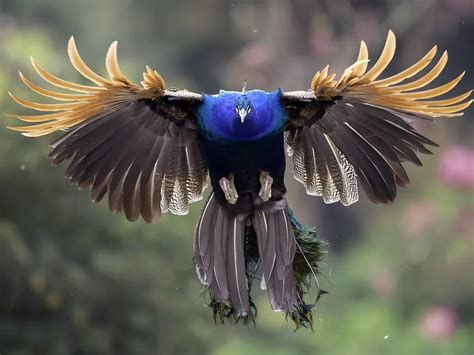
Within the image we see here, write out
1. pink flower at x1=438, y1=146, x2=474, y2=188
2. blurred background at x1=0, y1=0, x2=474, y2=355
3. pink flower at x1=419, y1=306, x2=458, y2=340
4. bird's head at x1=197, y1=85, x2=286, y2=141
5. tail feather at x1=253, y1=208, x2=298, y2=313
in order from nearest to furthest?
bird's head at x1=197, y1=85, x2=286, y2=141 → tail feather at x1=253, y1=208, x2=298, y2=313 → blurred background at x1=0, y1=0, x2=474, y2=355 → pink flower at x1=419, y1=306, x2=458, y2=340 → pink flower at x1=438, y1=146, x2=474, y2=188

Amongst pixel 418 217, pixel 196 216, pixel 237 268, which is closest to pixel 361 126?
pixel 237 268

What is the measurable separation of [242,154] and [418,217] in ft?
12.8

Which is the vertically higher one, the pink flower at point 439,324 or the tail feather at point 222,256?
the pink flower at point 439,324

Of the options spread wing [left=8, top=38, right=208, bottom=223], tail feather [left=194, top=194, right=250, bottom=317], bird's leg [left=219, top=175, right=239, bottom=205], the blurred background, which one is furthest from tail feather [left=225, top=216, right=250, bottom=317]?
the blurred background

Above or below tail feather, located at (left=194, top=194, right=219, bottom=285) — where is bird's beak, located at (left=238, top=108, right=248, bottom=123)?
above

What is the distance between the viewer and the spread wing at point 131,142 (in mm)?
3590

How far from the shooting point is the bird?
3.57m

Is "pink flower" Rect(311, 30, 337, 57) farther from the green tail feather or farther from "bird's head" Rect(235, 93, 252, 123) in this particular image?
"bird's head" Rect(235, 93, 252, 123)

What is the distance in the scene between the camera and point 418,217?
288 inches

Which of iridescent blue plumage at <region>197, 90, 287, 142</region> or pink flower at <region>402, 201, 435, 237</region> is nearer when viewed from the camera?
iridescent blue plumage at <region>197, 90, 287, 142</region>

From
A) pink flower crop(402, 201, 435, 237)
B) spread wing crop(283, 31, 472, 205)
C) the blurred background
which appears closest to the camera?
spread wing crop(283, 31, 472, 205)

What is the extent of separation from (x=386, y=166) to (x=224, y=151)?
0.60 metres

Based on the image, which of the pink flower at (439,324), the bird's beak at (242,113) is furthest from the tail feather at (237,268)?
the pink flower at (439,324)

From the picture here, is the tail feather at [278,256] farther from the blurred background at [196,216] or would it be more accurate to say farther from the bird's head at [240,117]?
the blurred background at [196,216]
